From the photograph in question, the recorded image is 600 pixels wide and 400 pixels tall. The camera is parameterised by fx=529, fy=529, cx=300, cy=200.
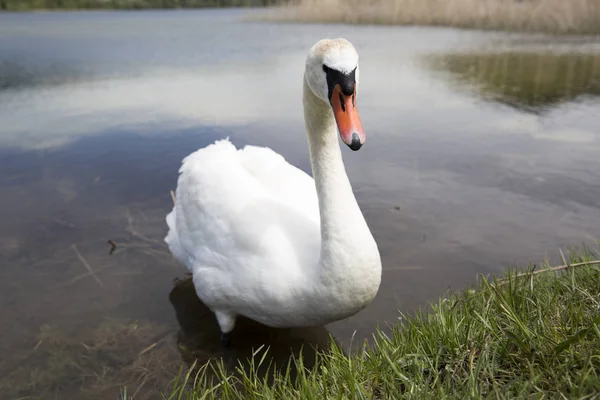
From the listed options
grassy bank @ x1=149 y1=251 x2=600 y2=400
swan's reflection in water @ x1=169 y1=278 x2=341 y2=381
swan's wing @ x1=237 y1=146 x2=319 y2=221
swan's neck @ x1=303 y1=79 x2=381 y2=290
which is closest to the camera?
grassy bank @ x1=149 y1=251 x2=600 y2=400

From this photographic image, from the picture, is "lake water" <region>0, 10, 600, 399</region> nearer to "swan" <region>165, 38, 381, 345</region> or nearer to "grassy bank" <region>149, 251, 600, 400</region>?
"swan" <region>165, 38, 381, 345</region>

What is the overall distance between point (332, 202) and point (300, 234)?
1.31ft

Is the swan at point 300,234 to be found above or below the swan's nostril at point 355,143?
below

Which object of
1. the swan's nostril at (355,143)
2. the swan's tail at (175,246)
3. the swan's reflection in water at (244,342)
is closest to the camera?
the swan's nostril at (355,143)

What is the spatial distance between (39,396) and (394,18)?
75.2 feet

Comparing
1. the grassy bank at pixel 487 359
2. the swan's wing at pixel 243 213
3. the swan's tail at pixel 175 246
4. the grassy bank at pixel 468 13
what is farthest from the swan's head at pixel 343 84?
the grassy bank at pixel 468 13

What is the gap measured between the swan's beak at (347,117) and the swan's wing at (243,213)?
0.89m

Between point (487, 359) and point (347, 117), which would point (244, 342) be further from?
point (487, 359)

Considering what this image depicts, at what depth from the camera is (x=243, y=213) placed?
11.7ft

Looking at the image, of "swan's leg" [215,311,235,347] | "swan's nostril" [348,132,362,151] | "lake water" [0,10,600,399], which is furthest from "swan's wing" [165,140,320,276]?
"swan's nostril" [348,132,362,151]

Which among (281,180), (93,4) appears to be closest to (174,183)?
(281,180)

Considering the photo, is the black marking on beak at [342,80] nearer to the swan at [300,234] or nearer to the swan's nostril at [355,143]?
the swan at [300,234]

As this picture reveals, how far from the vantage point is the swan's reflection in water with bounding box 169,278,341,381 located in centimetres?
367

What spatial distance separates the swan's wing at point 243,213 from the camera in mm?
3318
